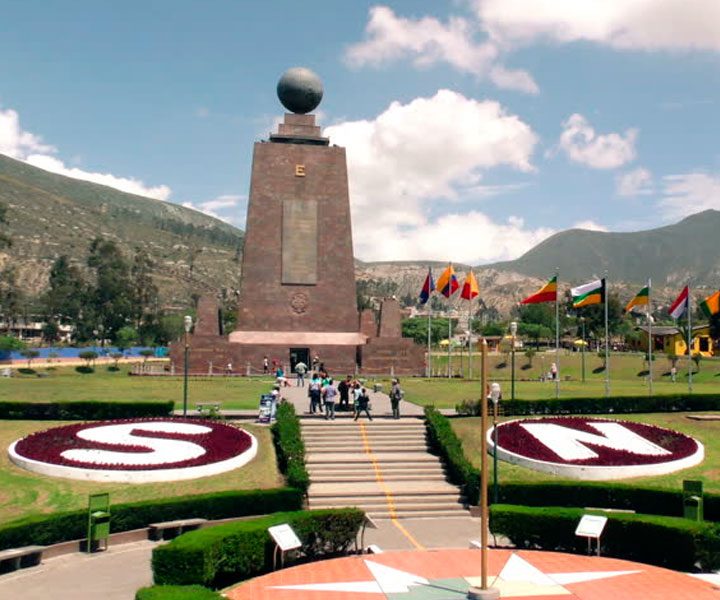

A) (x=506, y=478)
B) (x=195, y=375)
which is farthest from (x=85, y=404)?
(x=195, y=375)

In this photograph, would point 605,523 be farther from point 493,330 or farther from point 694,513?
point 493,330

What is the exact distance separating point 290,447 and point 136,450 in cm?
480

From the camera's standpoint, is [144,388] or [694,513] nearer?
[694,513]

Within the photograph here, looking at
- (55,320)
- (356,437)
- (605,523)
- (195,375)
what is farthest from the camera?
(55,320)

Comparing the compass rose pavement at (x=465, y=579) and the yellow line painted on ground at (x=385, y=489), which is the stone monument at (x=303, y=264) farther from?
the compass rose pavement at (x=465, y=579)

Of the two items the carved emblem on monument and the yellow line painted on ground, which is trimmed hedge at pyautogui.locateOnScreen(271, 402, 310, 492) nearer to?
the yellow line painted on ground

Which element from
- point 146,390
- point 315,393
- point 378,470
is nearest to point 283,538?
point 378,470

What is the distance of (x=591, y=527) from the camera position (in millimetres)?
16344

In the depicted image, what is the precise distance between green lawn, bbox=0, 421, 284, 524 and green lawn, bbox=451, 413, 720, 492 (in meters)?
7.02

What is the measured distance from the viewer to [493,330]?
143 metres

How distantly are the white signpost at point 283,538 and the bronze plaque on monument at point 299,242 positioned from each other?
3946 centimetres

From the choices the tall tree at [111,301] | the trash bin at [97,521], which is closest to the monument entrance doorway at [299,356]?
the trash bin at [97,521]

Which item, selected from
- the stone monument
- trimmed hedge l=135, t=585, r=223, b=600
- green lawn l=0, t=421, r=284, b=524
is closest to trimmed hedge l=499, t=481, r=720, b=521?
green lawn l=0, t=421, r=284, b=524

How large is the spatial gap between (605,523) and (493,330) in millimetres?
128037
